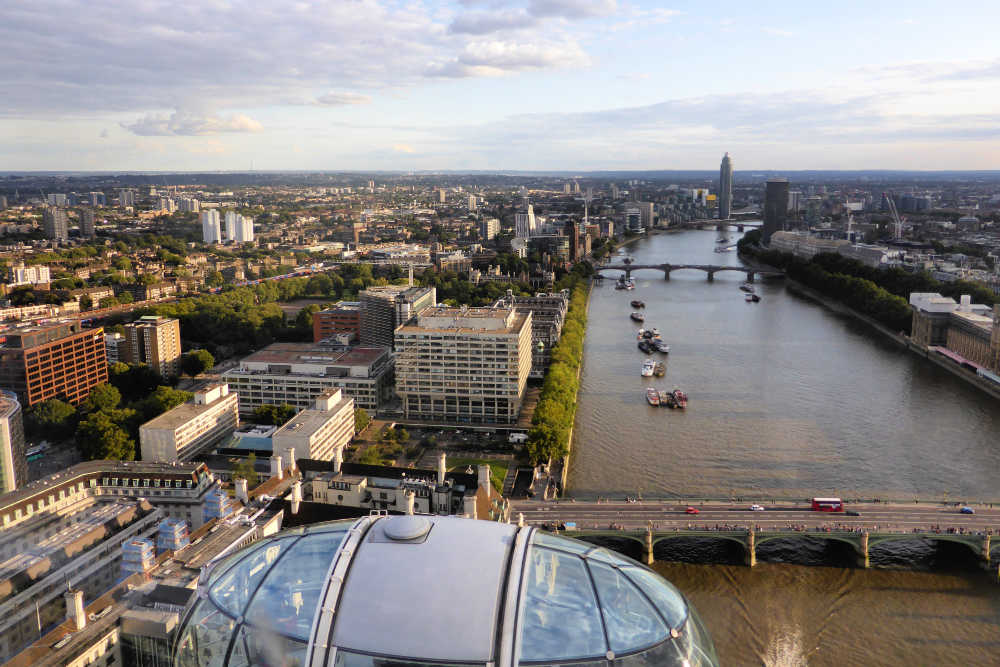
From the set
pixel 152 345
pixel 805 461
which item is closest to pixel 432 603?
pixel 805 461

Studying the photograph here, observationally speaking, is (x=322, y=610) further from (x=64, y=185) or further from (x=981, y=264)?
(x=64, y=185)

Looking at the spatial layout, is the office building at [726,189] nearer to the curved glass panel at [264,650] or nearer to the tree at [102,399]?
the tree at [102,399]

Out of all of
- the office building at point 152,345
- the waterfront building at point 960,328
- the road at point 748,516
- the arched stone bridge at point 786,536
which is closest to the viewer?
the arched stone bridge at point 786,536

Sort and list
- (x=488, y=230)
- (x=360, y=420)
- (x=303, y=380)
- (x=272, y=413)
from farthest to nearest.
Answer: (x=488, y=230)
(x=303, y=380)
(x=272, y=413)
(x=360, y=420)

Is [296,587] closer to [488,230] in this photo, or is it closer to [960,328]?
[960,328]

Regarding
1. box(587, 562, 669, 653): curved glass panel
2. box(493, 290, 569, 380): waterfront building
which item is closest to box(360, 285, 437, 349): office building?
box(493, 290, 569, 380): waterfront building

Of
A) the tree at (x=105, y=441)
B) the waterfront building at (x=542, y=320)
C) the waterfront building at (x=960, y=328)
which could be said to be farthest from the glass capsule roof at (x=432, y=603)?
the waterfront building at (x=960, y=328)
